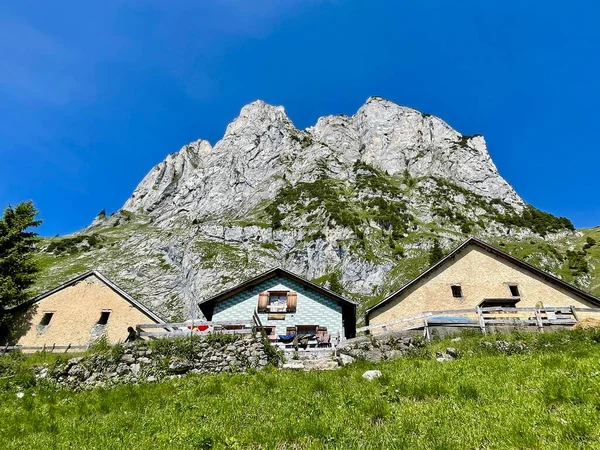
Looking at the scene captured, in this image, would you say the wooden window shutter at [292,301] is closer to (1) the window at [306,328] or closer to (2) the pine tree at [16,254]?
(1) the window at [306,328]

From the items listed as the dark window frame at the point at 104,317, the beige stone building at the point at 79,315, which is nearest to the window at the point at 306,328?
the beige stone building at the point at 79,315

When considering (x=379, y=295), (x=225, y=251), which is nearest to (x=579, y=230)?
(x=379, y=295)

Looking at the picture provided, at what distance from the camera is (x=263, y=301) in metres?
34.0

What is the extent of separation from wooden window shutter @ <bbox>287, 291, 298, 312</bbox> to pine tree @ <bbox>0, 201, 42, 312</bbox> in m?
25.5

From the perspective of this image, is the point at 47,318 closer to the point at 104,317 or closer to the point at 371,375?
the point at 104,317

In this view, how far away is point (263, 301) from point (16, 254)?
25.1m

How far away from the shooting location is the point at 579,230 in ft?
479

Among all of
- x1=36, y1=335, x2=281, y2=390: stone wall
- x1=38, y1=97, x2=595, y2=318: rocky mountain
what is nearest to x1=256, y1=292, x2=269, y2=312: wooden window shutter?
x1=36, y1=335, x2=281, y2=390: stone wall

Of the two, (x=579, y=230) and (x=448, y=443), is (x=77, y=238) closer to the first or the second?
(x=448, y=443)

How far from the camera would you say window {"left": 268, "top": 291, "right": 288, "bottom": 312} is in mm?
34062

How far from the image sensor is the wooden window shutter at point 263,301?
33656 mm

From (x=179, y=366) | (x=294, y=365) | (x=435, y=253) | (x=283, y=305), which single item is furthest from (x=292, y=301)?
(x=435, y=253)

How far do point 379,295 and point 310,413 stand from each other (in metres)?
94.8

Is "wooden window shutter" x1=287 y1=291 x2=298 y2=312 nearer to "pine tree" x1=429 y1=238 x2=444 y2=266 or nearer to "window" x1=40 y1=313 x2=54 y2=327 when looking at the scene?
"window" x1=40 y1=313 x2=54 y2=327
